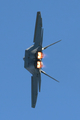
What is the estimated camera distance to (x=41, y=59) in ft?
162

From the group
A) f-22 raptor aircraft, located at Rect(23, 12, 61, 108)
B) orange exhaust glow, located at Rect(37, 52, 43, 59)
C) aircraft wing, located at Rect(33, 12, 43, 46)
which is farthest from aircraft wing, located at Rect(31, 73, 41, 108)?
aircraft wing, located at Rect(33, 12, 43, 46)

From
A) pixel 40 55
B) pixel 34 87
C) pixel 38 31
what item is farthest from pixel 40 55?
pixel 34 87

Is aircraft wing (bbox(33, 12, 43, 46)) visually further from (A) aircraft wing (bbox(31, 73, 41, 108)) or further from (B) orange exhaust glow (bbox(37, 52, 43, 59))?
(A) aircraft wing (bbox(31, 73, 41, 108))

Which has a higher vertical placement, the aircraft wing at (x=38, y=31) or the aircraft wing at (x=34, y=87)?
the aircraft wing at (x=38, y=31)

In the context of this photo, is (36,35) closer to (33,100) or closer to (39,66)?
(39,66)

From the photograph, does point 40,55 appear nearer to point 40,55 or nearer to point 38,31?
point 40,55

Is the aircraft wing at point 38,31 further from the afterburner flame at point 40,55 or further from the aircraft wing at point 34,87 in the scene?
the aircraft wing at point 34,87

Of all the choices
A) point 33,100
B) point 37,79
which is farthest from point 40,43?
point 33,100

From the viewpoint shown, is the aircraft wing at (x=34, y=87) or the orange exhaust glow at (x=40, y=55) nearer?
the orange exhaust glow at (x=40, y=55)

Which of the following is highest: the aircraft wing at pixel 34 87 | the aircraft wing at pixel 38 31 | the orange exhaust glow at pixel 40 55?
the aircraft wing at pixel 38 31

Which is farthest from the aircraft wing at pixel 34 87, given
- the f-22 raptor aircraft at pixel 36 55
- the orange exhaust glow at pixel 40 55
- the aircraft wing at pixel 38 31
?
the aircraft wing at pixel 38 31

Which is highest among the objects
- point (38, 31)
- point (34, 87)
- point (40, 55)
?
point (38, 31)

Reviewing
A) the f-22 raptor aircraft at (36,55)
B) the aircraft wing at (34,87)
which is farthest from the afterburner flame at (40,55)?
the aircraft wing at (34,87)

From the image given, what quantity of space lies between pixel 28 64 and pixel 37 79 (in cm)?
334
